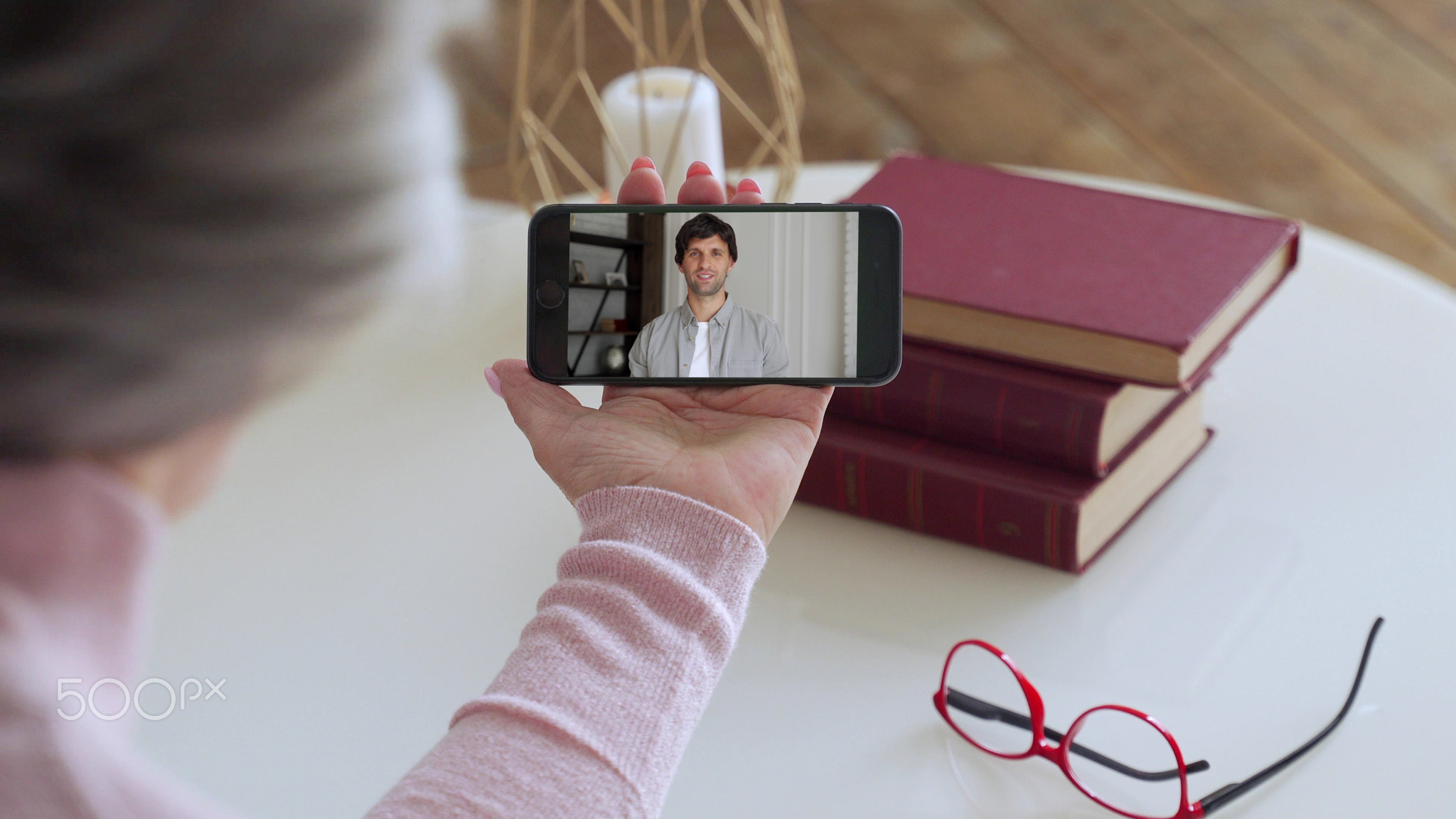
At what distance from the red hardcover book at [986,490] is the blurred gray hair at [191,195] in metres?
0.45

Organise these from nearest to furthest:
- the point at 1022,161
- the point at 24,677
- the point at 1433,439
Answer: the point at 24,677, the point at 1433,439, the point at 1022,161

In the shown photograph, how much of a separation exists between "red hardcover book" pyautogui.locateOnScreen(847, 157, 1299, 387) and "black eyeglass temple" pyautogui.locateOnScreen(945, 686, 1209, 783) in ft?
0.66

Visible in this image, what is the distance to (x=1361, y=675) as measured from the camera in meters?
0.63

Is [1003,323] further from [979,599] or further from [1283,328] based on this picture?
[1283,328]

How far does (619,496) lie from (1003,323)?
284 mm

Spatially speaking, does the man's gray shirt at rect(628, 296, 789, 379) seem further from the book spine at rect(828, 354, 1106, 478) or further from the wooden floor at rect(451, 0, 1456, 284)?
the wooden floor at rect(451, 0, 1456, 284)

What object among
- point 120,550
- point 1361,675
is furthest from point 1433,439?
point 120,550

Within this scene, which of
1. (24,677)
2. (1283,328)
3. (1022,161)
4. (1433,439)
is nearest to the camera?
(24,677)

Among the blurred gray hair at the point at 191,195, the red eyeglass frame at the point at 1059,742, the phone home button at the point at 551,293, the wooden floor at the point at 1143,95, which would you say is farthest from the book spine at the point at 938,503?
the wooden floor at the point at 1143,95

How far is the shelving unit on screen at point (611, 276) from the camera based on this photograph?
61 centimetres

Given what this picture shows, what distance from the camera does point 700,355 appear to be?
610mm

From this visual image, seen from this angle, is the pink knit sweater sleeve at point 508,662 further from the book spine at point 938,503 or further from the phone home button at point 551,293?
the book spine at point 938,503

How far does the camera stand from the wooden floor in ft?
6.17

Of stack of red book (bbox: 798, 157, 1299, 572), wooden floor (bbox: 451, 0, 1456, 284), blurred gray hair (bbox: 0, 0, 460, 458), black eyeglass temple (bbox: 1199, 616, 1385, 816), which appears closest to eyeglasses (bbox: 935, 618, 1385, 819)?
black eyeglass temple (bbox: 1199, 616, 1385, 816)
